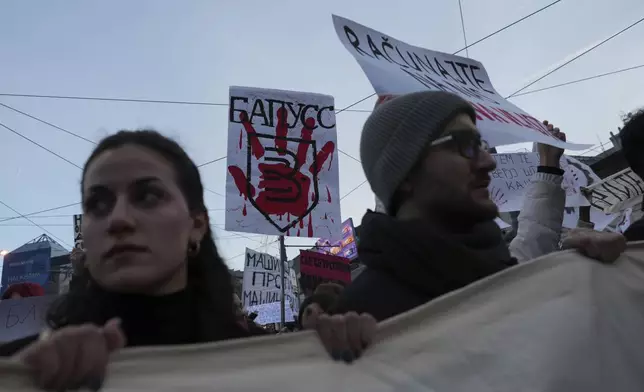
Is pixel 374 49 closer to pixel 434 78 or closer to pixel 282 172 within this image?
pixel 434 78

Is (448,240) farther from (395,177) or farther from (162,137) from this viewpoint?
(162,137)

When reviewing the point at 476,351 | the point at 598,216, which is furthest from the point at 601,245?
the point at 598,216

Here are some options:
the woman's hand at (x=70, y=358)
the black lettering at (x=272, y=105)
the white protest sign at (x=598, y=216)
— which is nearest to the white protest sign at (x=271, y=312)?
the white protest sign at (x=598, y=216)

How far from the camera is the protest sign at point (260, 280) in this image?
32.9 ft

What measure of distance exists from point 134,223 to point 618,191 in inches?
216

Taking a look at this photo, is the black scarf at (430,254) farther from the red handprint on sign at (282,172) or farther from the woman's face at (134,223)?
the red handprint on sign at (282,172)

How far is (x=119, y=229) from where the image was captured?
1119 millimetres

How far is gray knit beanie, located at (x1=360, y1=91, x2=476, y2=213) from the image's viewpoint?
4.89ft

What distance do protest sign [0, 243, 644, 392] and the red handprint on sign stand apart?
11.8 ft

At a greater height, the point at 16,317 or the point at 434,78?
the point at 434,78

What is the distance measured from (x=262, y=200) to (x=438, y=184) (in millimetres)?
3395

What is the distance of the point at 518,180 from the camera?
5.15 meters

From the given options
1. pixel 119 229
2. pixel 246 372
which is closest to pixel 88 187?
pixel 119 229

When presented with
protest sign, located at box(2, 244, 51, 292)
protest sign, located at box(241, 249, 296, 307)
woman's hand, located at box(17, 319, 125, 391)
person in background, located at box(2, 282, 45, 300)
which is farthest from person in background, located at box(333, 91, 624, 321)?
protest sign, located at box(2, 244, 51, 292)
